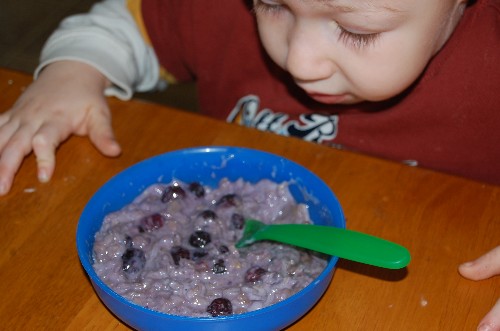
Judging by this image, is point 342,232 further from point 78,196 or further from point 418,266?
point 78,196

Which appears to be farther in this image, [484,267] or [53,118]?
[53,118]

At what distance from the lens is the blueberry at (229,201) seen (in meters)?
0.83

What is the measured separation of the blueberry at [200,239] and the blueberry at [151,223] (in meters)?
0.04

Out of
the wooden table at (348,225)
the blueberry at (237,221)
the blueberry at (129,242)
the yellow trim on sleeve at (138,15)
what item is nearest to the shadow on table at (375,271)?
the wooden table at (348,225)

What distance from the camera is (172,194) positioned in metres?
0.83

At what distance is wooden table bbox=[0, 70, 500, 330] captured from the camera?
28.3 inches

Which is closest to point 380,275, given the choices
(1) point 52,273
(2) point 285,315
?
(2) point 285,315

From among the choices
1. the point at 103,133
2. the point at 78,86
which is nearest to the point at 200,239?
the point at 103,133

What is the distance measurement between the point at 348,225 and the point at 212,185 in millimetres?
184

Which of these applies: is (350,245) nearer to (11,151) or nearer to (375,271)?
(375,271)

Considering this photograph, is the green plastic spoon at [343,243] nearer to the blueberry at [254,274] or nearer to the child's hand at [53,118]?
the blueberry at [254,274]

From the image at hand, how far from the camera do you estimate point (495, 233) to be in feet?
2.67

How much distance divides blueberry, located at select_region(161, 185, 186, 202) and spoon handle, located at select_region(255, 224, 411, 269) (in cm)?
15

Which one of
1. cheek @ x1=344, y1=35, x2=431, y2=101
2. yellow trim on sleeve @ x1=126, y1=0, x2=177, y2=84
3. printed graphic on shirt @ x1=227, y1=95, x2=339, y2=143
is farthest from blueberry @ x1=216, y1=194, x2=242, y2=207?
yellow trim on sleeve @ x1=126, y1=0, x2=177, y2=84
